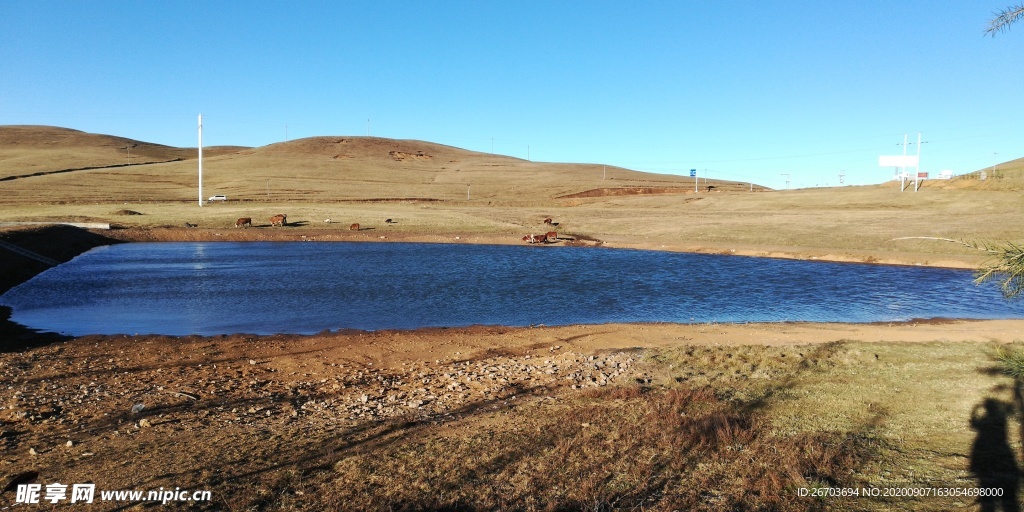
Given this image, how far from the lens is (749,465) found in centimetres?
754

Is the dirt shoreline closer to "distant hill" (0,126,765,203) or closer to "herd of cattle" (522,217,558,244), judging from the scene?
"herd of cattle" (522,217,558,244)

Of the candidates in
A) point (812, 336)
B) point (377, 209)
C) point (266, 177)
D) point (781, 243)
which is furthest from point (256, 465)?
point (266, 177)

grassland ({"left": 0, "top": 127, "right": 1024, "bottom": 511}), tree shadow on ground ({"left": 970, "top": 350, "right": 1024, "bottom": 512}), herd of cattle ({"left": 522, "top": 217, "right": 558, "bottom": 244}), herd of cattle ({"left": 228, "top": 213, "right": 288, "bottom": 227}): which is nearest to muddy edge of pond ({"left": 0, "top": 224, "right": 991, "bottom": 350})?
herd of cattle ({"left": 522, "top": 217, "right": 558, "bottom": 244})

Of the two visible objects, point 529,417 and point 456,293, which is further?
point 456,293

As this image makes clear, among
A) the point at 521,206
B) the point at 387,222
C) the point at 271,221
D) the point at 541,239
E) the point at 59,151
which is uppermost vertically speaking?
the point at 59,151

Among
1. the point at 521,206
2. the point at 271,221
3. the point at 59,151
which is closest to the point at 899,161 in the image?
the point at 521,206

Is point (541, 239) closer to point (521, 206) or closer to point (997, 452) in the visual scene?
point (521, 206)

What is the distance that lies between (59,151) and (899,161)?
15961cm

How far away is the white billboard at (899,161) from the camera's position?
93438 mm

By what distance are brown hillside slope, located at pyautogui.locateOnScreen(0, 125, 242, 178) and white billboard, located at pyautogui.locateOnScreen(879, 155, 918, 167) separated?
135211 mm

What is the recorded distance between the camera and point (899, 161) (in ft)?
327

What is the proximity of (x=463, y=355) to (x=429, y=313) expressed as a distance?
7859 mm

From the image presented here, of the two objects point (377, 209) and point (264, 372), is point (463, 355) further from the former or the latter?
point (377, 209)

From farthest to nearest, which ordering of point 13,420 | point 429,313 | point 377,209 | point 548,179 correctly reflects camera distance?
point 548,179, point 377,209, point 429,313, point 13,420
